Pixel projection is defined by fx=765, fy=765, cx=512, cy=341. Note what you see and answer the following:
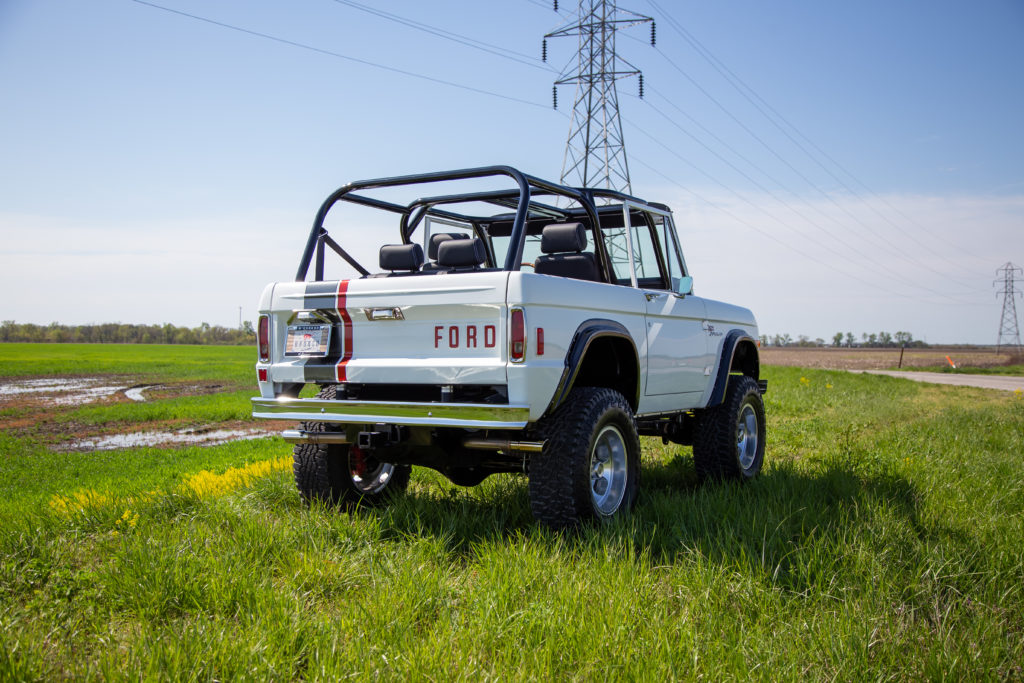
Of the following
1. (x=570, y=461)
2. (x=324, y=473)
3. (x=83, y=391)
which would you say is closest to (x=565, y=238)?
(x=570, y=461)

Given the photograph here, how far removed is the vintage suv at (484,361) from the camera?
4145 millimetres

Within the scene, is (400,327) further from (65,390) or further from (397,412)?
(65,390)

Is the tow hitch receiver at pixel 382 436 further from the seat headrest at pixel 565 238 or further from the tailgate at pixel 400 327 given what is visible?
the seat headrest at pixel 565 238

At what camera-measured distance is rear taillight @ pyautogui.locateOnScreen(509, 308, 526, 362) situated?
4.00 metres

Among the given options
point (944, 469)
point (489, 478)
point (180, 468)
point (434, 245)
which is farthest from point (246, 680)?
point (180, 468)

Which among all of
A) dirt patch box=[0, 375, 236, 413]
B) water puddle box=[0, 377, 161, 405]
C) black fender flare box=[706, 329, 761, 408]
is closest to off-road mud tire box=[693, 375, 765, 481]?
black fender flare box=[706, 329, 761, 408]

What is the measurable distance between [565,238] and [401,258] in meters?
1.16

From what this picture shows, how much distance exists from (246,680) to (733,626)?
1914 millimetres

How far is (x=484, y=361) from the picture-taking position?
4.13 metres

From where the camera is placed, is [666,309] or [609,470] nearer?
[609,470]

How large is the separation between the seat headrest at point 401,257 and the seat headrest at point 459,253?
54 centimetres

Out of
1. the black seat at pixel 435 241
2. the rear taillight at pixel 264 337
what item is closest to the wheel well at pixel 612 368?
the black seat at pixel 435 241

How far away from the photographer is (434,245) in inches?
251

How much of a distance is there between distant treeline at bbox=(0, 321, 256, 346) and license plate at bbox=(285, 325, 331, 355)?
7338 centimetres
